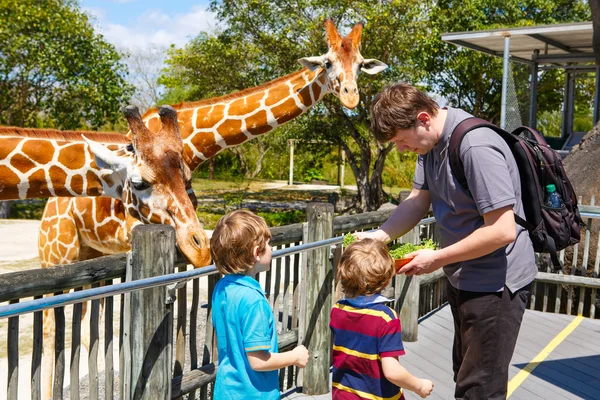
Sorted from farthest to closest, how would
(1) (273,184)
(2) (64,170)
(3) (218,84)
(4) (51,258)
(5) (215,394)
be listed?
1. (1) (273,184)
2. (3) (218,84)
3. (4) (51,258)
4. (2) (64,170)
5. (5) (215,394)

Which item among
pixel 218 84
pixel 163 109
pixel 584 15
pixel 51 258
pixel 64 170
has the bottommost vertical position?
pixel 51 258

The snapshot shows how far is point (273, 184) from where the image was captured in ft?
109

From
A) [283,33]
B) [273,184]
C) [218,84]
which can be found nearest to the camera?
[283,33]

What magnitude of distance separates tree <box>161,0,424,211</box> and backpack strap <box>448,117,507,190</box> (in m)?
13.6

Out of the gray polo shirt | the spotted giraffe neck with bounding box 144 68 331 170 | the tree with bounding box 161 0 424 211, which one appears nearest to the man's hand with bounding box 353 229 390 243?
the gray polo shirt

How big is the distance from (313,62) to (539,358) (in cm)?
398

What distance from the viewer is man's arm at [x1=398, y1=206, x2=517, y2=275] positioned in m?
2.39

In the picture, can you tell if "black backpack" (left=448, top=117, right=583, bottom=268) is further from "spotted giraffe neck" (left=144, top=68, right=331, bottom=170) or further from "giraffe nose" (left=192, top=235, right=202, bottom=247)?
"spotted giraffe neck" (left=144, top=68, right=331, bottom=170)

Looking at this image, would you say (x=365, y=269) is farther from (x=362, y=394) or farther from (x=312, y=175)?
(x=312, y=175)

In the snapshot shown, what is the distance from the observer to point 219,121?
20.8 feet

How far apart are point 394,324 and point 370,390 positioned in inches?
11.3

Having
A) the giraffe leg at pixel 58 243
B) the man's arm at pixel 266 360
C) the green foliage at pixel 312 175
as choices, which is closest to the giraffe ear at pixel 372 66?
the giraffe leg at pixel 58 243

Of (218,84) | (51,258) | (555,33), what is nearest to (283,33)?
(218,84)

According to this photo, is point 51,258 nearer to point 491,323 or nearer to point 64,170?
point 64,170
